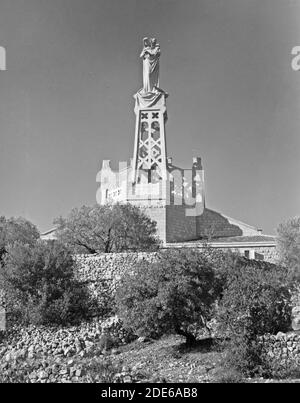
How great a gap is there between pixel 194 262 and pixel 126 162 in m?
27.4

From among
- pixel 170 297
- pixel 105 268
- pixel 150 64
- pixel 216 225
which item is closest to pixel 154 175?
pixel 216 225

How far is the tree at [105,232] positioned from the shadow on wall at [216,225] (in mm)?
9697

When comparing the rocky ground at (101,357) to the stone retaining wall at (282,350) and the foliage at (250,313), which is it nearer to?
the foliage at (250,313)

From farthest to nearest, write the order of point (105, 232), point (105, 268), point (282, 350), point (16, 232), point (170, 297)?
point (105, 232)
point (16, 232)
point (105, 268)
point (170, 297)
point (282, 350)

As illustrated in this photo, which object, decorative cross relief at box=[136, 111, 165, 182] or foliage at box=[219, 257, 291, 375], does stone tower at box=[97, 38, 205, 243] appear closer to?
decorative cross relief at box=[136, 111, 165, 182]

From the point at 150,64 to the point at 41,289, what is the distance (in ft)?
91.7

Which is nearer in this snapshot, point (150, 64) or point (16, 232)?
point (16, 232)

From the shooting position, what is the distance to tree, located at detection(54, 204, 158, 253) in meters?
39.8

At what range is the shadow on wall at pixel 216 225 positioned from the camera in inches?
1977

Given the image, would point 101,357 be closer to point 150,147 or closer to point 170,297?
point 170,297

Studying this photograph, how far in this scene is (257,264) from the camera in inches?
1302

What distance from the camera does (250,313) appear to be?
23078 mm

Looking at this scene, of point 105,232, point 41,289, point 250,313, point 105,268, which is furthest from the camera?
point 105,232

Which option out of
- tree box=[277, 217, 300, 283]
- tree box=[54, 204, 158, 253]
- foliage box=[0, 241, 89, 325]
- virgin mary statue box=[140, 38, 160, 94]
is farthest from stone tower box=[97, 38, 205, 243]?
foliage box=[0, 241, 89, 325]
